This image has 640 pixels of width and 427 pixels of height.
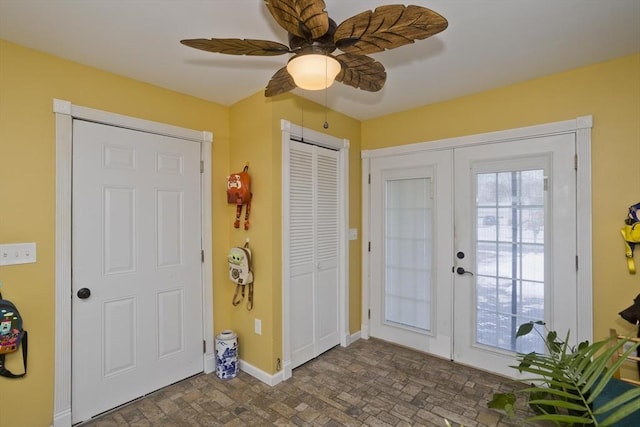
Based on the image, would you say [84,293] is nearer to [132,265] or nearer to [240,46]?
[132,265]

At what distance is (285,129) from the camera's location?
8.57 ft

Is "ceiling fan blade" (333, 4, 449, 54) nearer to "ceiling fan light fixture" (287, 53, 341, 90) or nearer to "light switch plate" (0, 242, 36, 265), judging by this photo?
"ceiling fan light fixture" (287, 53, 341, 90)

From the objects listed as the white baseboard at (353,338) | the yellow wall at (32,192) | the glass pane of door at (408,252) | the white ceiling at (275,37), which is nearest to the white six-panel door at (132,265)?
the yellow wall at (32,192)

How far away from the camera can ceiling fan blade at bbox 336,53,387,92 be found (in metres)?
1.52

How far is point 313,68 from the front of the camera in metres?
1.33

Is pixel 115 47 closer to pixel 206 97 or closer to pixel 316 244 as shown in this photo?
pixel 206 97

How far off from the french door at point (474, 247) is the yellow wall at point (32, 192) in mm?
2787

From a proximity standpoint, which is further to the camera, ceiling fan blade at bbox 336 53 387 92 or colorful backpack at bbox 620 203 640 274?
colorful backpack at bbox 620 203 640 274

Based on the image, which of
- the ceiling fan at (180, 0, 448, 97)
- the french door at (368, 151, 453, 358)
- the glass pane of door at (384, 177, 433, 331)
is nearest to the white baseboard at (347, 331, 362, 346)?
the french door at (368, 151, 453, 358)

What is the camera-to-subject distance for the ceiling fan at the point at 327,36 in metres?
1.13

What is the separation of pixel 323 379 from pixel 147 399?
140 centimetres

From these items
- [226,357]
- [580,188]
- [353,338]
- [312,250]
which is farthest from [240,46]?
[353,338]

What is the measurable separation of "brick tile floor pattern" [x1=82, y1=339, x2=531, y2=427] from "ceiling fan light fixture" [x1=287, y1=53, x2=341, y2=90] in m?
2.17

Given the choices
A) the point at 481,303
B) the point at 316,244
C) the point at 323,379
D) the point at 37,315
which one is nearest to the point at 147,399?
the point at 37,315
